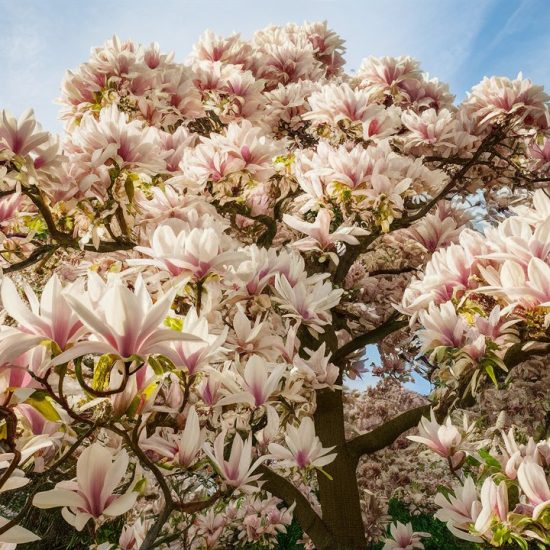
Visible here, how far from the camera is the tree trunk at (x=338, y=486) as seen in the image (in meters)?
4.54

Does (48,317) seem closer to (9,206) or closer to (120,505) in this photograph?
(120,505)

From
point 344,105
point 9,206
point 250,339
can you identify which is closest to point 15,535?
point 250,339

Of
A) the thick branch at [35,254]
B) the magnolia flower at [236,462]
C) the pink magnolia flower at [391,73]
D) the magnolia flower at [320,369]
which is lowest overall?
the magnolia flower at [236,462]

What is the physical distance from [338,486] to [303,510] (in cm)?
44

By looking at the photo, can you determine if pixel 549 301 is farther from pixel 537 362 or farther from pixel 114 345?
pixel 537 362

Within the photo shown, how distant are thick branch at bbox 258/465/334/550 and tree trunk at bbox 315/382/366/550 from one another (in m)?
0.15

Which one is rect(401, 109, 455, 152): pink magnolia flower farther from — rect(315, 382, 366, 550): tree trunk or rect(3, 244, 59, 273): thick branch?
rect(3, 244, 59, 273): thick branch

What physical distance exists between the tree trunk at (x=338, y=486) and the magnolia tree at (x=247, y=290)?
2cm

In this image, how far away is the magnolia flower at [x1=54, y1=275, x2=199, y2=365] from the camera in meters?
1.13

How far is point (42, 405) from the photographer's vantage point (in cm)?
130

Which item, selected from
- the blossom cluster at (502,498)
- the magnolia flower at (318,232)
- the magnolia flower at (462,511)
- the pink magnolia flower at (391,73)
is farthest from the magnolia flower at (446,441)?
the pink magnolia flower at (391,73)

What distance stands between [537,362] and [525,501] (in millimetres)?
1986

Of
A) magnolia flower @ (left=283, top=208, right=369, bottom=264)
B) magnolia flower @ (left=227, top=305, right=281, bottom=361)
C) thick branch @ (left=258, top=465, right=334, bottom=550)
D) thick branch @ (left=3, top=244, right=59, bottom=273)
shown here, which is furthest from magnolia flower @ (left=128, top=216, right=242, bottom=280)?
thick branch @ (left=258, top=465, right=334, bottom=550)

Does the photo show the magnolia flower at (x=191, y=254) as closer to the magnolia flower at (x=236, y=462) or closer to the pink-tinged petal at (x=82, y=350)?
the magnolia flower at (x=236, y=462)
